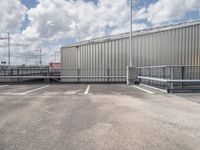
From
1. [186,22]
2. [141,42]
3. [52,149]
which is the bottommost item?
[52,149]

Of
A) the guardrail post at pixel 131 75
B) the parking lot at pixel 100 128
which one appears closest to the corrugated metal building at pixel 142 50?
the guardrail post at pixel 131 75

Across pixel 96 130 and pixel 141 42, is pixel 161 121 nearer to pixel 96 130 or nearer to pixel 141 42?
pixel 96 130

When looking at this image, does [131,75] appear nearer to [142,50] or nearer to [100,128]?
[142,50]

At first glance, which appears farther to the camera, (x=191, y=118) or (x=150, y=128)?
(x=191, y=118)

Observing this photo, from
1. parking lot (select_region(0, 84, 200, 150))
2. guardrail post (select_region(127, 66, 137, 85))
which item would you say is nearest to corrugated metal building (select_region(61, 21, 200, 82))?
guardrail post (select_region(127, 66, 137, 85))

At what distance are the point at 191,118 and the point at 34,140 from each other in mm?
4045

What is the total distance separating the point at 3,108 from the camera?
6.28 metres

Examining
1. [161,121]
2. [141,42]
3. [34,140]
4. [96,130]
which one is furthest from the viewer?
[141,42]

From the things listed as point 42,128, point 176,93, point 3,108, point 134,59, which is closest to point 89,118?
point 42,128

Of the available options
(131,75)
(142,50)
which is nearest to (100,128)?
(131,75)

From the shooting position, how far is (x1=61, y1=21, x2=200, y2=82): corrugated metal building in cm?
1584

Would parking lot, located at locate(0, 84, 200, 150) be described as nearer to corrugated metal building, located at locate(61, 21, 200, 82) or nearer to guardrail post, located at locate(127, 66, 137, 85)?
guardrail post, located at locate(127, 66, 137, 85)

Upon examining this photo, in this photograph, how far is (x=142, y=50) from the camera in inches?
675

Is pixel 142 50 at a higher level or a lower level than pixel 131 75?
higher
